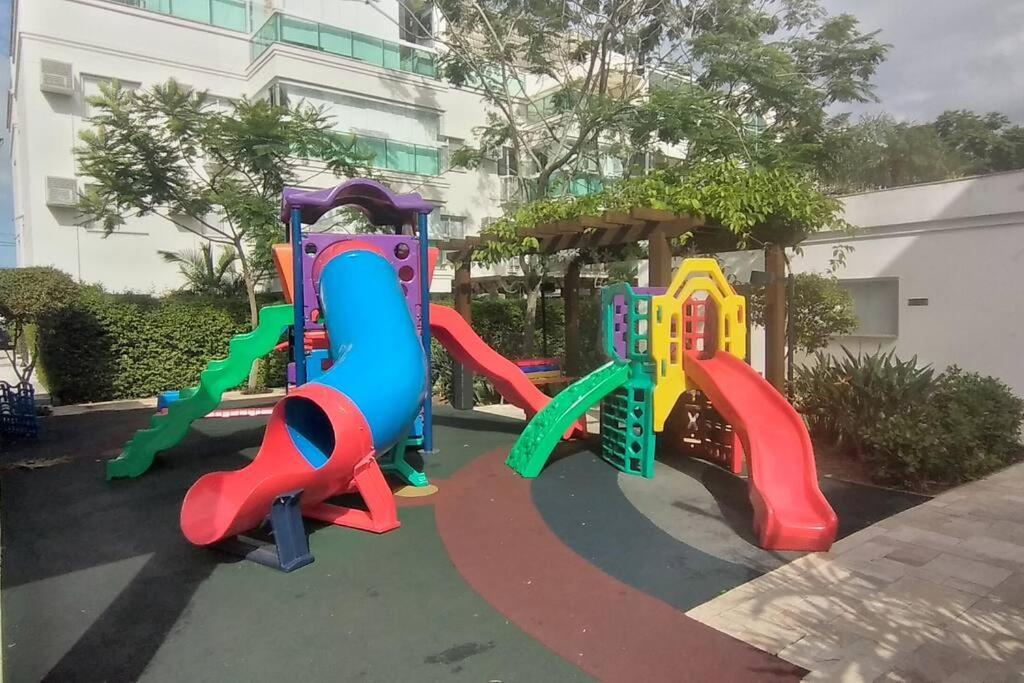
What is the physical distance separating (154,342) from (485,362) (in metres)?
9.45

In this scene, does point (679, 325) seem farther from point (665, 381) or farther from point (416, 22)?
point (416, 22)

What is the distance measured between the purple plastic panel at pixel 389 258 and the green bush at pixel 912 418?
5.16m

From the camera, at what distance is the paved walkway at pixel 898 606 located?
11.1 ft

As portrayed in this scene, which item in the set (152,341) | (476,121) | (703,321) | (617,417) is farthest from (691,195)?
(476,121)

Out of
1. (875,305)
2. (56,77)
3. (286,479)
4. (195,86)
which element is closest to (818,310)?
(875,305)

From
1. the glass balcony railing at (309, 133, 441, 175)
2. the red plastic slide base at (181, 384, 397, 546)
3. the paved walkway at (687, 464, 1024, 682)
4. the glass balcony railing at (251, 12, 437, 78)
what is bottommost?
the paved walkway at (687, 464, 1024, 682)

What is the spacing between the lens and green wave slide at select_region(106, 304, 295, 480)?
24.2ft

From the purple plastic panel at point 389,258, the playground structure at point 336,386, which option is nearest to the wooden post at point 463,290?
the playground structure at point 336,386

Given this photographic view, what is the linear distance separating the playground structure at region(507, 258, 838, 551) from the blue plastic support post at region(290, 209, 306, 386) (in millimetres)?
2630

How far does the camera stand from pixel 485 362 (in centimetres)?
908

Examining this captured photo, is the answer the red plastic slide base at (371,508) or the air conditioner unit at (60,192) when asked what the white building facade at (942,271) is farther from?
the air conditioner unit at (60,192)

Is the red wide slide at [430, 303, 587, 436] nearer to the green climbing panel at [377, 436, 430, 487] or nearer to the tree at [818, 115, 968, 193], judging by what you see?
the green climbing panel at [377, 436, 430, 487]

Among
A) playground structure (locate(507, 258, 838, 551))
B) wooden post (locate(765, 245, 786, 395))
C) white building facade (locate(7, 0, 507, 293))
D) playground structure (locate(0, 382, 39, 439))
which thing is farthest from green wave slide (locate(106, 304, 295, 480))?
white building facade (locate(7, 0, 507, 293))

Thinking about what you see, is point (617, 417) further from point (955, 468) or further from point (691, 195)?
point (955, 468)
